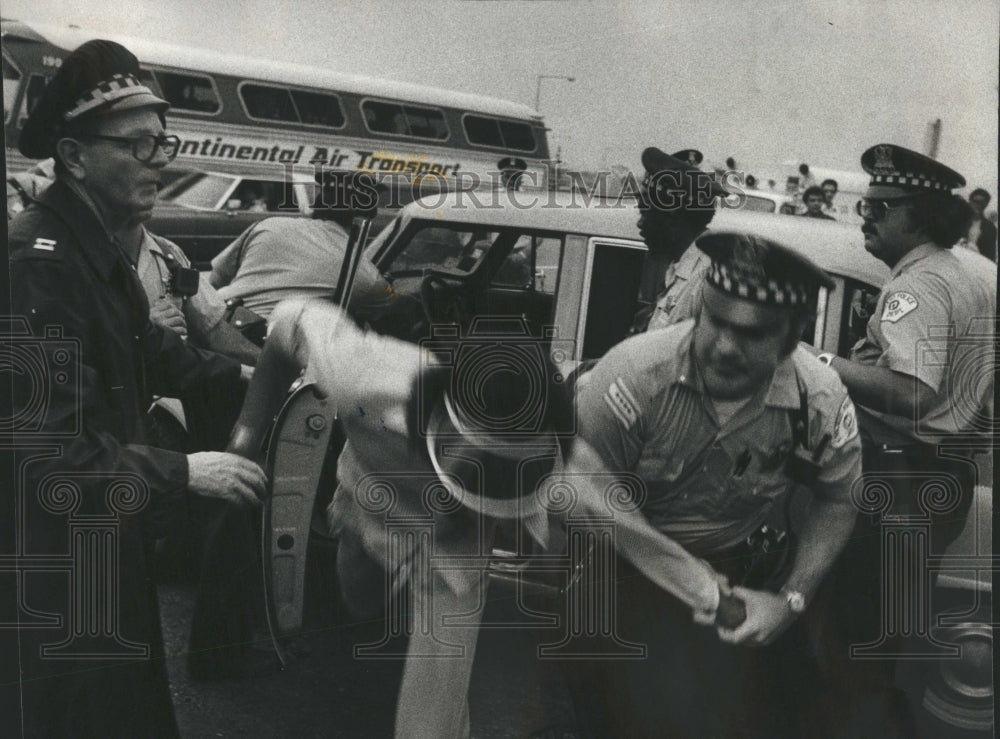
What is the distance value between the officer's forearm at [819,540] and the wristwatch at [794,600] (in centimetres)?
1

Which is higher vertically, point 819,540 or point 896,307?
point 896,307

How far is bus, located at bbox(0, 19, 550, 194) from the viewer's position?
2.21 m

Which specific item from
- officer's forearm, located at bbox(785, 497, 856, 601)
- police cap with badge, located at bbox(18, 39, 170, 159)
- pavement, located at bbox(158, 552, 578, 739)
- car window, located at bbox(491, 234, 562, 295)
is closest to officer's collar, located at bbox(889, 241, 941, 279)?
officer's forearm, located at bbox(785, 497, 856, 601)

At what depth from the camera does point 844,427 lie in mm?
2449

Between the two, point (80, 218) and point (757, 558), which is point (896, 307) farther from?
point (80, 218)

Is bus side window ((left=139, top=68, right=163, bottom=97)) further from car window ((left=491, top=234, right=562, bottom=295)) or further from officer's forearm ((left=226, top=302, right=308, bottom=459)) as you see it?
car window ((left=491, top=234, right=562, bottom=295))

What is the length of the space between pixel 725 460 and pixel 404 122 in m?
1.10

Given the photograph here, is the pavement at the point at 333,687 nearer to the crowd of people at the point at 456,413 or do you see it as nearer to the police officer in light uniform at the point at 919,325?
the crowd of people at the point at 456,413

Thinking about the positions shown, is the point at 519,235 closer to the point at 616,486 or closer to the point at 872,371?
the point at 616,486

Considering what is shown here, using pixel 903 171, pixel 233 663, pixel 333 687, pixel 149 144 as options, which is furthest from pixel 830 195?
pixel 233 663

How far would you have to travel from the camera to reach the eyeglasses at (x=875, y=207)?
2.41 metres

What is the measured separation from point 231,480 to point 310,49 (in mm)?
998

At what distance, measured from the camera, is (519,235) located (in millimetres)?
2363

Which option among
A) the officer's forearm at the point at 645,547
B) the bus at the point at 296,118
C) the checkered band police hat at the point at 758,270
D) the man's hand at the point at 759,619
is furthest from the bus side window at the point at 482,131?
the man's hand at the point at 759,619
